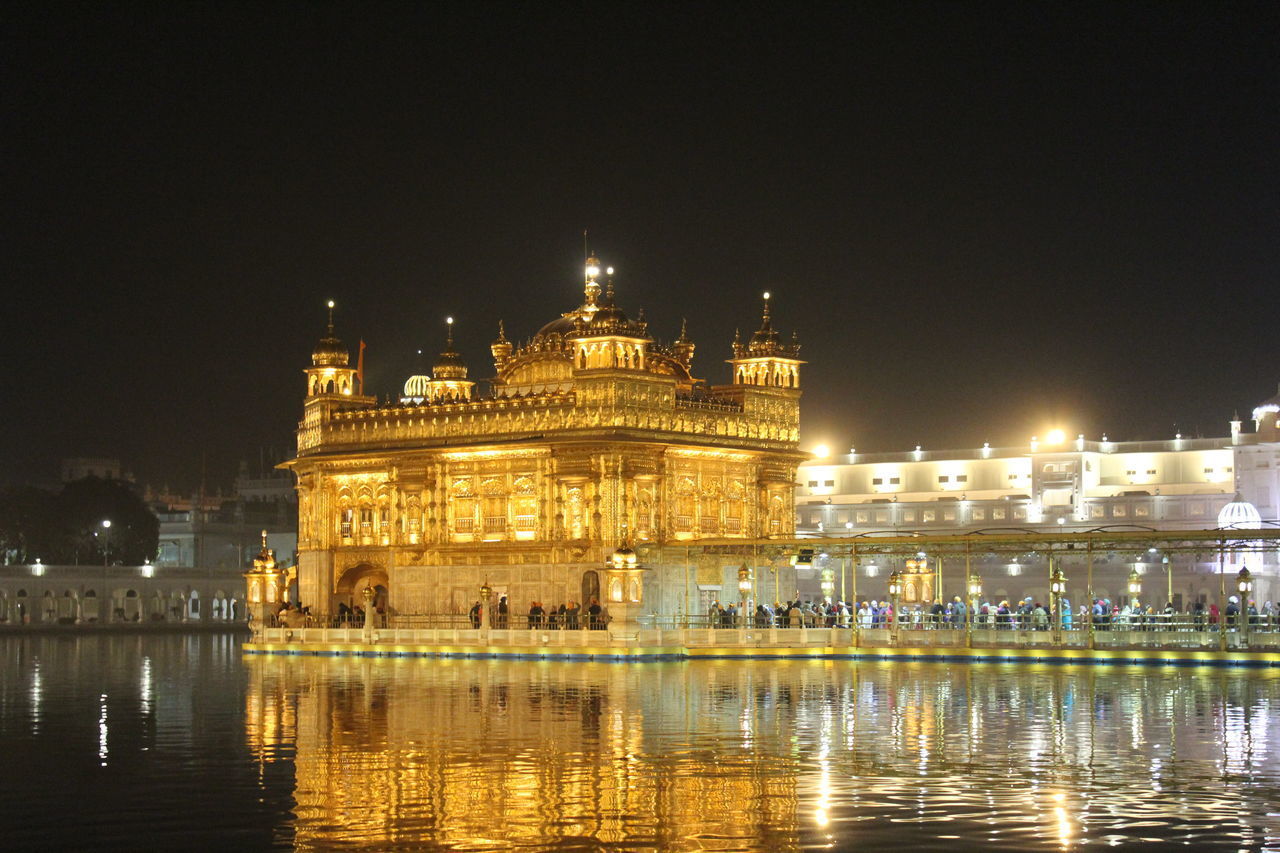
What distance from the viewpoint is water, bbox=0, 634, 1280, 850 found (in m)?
16.9

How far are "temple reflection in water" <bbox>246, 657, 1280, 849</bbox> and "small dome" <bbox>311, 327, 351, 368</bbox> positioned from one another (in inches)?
1072

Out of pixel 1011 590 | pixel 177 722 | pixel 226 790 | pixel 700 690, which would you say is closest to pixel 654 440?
pixel 700 690

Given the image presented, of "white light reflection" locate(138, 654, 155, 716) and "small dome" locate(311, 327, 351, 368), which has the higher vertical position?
"small dome" locate(311, 327, 351, 368)

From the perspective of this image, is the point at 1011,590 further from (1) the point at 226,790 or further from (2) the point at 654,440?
(1) the point at 226,790

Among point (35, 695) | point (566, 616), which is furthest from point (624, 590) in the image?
point (35, 695)

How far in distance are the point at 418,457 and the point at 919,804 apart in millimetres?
40784

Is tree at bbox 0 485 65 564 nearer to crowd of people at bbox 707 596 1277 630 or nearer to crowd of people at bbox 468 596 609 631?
crowd of people at bbox 468 596 609 631

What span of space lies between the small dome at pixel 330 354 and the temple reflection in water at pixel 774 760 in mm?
27238

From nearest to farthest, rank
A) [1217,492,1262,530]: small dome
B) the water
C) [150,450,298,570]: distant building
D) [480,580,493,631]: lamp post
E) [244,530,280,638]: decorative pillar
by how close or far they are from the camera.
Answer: the water
[480,580,493,631]: lamp post
[244,530,280,638]: decorative pillar
[1217,492,1262,530]: small dome
[150,450,298,570]: distant building

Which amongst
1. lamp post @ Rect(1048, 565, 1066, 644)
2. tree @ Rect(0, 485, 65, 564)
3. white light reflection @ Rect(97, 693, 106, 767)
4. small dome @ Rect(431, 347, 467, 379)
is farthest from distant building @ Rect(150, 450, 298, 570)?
white light reflection @ Rect(97, 693, 106, 767)

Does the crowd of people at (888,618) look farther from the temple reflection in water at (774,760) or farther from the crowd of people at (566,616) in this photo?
the temple reflection in water at (774,760)

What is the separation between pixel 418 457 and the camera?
57906mm

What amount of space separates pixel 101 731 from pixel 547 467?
28760 millimetres

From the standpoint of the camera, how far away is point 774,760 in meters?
22.2
